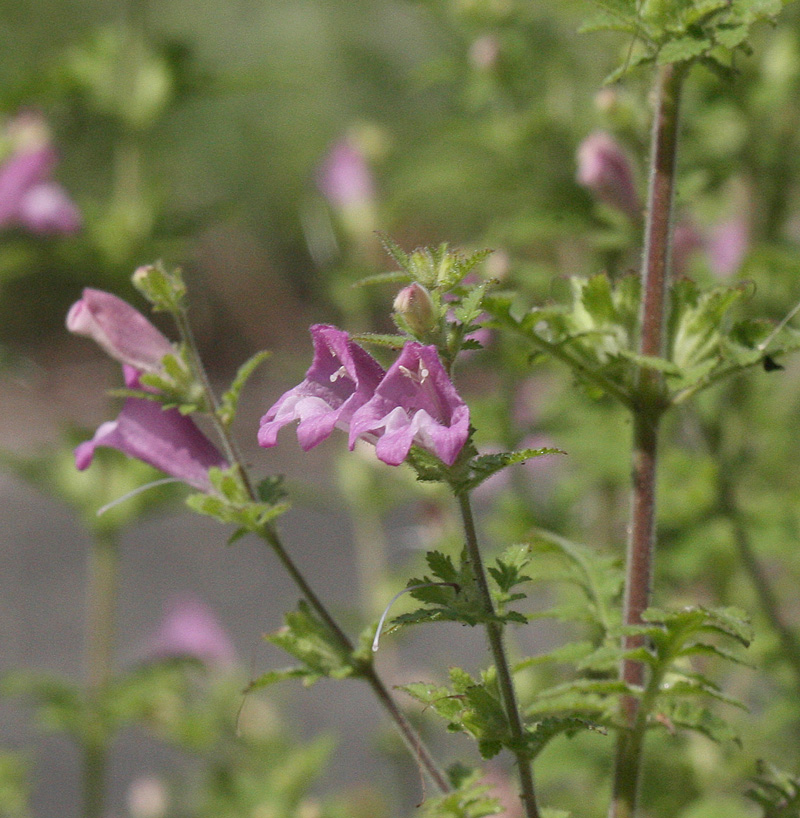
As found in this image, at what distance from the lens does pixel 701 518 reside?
162 cm

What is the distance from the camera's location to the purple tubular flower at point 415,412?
728 millimetres

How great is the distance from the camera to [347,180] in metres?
2.58

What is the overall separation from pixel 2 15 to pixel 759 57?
8.77 meters

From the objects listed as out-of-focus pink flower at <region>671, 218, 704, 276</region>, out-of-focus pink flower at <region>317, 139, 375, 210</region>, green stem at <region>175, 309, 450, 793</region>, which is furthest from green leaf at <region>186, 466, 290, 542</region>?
out-of-focus pink flower at <region>317, 139, 375, 210</region>

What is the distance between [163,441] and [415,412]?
1.12 feet

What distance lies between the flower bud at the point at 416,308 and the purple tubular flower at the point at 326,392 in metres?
0.05

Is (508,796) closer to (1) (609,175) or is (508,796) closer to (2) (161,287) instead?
(1) (609,175)

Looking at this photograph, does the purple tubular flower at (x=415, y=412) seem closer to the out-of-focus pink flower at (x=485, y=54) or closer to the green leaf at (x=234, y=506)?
the green leaf at (x=234, y=506)

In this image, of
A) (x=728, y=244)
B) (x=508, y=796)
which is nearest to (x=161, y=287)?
(x=508, y=796)

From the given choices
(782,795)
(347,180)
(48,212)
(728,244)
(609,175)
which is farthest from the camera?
(347,180)

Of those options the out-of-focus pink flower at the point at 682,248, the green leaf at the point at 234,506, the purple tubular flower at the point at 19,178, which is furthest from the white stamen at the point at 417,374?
the purple tubular flower at the point at 19,178

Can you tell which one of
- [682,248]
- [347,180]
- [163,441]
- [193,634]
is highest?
[347,180]

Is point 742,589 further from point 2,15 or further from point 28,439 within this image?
point 2,15

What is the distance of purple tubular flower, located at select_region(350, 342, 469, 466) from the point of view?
728 mm
